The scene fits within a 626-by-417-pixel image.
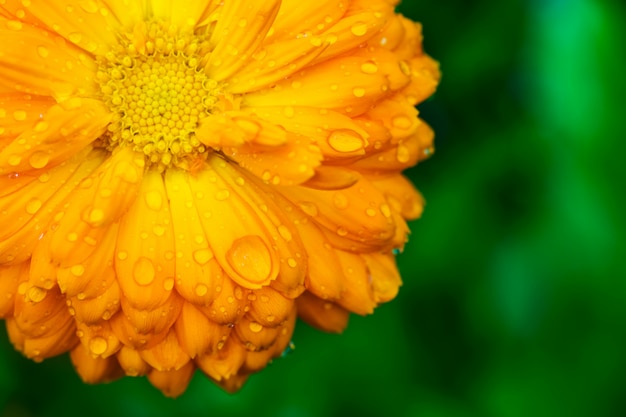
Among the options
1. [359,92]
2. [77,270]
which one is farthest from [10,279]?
[359,92]

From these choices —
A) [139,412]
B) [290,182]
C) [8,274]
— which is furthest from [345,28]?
[139,412]

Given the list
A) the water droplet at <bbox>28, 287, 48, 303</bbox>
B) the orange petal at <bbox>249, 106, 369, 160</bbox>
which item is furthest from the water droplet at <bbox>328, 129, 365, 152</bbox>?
the water droplet at <bbox>28, 287, 48, 303</bbox>

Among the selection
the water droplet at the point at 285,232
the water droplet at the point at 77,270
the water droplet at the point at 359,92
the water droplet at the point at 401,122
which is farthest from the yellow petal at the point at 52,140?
the water droplet at the point at 401,122

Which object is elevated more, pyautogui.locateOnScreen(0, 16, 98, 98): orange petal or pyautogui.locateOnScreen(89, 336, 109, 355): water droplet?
pyautogui.locateOnScreen(0, 16, 98, 98): orange petal

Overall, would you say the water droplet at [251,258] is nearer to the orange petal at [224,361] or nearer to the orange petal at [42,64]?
the orange petal at [224,361]

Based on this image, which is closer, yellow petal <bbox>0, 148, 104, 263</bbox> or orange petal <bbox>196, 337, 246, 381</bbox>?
yellow petal <bbox>0, 148, 104, 263</bbox>

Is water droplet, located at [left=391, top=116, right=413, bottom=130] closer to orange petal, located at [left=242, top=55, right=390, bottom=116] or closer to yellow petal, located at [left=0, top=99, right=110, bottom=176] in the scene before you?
orange petal, located at [left=242, top=55, right=390, bottom=116]

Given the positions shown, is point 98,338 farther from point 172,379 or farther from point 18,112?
point 18,112

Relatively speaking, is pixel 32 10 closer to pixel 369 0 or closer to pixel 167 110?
pixel 167 110
